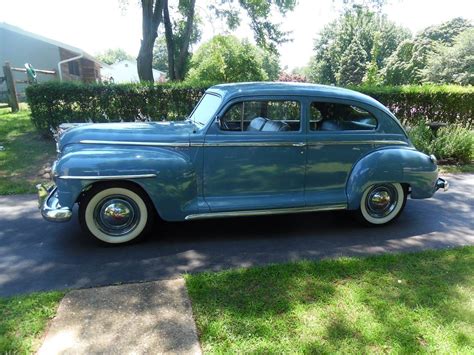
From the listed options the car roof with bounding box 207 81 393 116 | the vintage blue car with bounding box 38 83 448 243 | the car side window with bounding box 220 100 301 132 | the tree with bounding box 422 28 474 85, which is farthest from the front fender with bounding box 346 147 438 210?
the tree with bounding box 422 28 474 85

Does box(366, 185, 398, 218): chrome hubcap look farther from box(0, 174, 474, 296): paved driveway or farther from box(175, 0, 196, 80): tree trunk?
box(175, 0, 196, 80): tree trunk

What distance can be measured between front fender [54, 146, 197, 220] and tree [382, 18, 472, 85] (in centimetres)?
3171

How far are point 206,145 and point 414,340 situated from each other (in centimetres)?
257

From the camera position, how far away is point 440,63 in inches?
1100

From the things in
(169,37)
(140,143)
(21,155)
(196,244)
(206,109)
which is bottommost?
(196,244)

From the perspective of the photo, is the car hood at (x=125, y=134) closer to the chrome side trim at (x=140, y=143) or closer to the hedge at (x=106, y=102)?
the chrome side trim at (x=140, y=143)

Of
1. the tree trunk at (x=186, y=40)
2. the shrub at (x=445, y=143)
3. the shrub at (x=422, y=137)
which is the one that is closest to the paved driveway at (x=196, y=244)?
the shrub at (x=422, y=137)

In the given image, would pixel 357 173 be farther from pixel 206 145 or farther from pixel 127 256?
pixel 127 256

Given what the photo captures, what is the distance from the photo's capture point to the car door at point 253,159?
402 cm

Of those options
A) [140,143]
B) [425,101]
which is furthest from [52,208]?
[425,101]

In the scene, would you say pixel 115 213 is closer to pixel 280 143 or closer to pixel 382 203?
pixel 280 143

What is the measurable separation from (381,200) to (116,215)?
126 inches

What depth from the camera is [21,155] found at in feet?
25.4

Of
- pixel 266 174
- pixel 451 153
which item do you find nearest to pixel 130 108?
pixel 266 174
